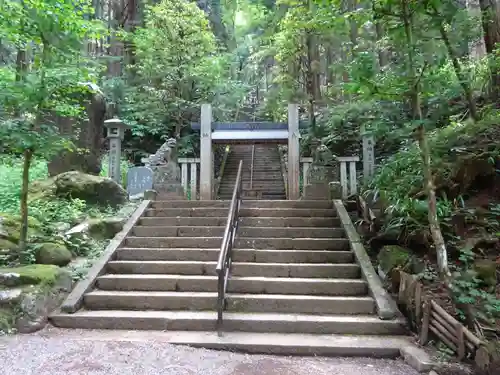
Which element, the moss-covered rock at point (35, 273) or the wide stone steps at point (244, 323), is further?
the moss-covered rock at point (35, 273)

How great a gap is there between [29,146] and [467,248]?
5603mm

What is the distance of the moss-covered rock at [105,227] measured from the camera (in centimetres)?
629

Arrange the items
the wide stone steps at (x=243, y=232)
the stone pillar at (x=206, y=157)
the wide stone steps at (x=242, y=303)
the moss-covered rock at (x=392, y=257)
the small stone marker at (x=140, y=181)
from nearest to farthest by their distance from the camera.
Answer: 1. the wide stone steps at (x=242, y=303)
2. the moss-covered rock at (x=392, y=257)
3. the wide stone steps at (x=243, y=232)
4. the small stone marker at (x=140, y=181)
5. the stone pillar at (x=206, y=157)

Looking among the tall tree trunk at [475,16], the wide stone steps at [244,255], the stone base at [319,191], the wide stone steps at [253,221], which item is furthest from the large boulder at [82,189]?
the tall tree trunk at [475,16]

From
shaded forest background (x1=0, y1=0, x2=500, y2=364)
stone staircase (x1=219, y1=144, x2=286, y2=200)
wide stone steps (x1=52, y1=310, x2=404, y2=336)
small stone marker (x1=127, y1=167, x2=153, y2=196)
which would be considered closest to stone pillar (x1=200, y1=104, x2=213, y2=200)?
small stone marker (x1=127, y1=167, x2=153, y2=196)

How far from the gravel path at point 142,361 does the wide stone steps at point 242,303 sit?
30.1 inches

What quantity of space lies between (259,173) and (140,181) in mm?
6570

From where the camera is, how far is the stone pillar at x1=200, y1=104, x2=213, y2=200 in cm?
864

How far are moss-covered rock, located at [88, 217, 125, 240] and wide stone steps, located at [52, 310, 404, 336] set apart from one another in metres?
2.10

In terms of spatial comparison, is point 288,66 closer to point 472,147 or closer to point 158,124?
point 158,124

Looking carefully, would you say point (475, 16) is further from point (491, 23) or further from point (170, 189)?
point (170, 189)

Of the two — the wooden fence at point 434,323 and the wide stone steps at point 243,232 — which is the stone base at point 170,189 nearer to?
the wide stone steps at point 243,232

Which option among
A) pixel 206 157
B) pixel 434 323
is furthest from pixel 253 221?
pixel 434 323

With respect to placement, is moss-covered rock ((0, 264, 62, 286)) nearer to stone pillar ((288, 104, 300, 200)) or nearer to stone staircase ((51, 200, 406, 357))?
stone staircase ((51, 200, 406, 357))
